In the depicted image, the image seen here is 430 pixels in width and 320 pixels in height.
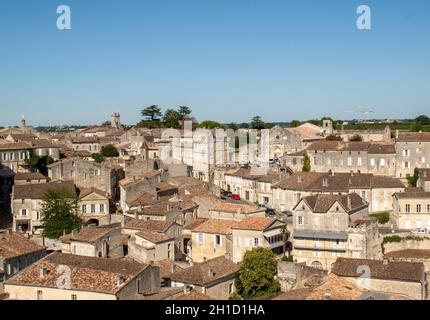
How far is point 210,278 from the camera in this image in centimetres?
3098

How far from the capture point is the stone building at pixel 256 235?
3712 cm

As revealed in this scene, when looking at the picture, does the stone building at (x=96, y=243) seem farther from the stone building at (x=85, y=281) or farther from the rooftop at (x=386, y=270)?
the rooftop at (x=386, y=270)

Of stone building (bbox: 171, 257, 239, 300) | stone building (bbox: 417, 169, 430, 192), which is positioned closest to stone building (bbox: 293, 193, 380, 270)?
stone building (bbox: 171, 257, 239, 300)

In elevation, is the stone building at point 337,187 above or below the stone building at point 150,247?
above

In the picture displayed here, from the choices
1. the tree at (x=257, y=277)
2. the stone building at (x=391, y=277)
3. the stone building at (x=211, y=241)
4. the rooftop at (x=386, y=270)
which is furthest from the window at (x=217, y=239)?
the stone building at (x=391, y=277)

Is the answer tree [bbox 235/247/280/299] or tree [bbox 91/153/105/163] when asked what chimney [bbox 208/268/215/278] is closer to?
tree [bbox 235/247/280/299]

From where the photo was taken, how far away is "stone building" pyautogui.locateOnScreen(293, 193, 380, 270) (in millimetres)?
37344

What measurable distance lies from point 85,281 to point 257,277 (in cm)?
1020

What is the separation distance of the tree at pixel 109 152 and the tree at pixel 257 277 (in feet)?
129

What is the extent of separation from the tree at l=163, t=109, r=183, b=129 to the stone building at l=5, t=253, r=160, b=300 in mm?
63528

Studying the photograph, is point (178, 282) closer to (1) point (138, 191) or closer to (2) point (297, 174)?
(1) point (138, 191)

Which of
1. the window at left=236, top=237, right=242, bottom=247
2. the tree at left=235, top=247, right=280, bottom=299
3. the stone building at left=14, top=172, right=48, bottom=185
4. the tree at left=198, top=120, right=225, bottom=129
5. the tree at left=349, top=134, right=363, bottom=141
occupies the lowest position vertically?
the tree at left=235, top=247, right=280, bottom=299

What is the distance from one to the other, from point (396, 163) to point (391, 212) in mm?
10916
